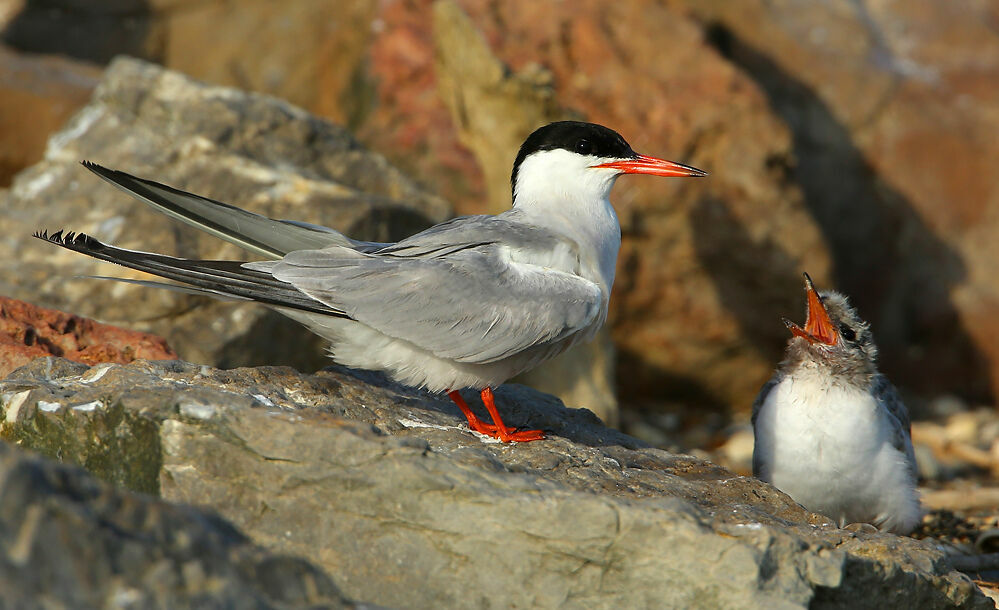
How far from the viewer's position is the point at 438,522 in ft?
9.07

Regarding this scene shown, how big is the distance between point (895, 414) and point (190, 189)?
13.1ft

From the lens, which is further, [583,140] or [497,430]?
[583,140]

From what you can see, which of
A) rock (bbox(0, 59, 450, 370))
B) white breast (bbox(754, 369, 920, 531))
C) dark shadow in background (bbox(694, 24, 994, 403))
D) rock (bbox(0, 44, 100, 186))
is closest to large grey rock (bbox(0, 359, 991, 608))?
white breast (bbox(754, 369, 920, 531))

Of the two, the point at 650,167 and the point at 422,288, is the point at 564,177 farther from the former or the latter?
the point at 422,288

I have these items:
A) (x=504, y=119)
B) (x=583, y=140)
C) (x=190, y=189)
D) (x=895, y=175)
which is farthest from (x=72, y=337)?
(x=895, y=175)

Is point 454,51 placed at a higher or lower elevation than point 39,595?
higher

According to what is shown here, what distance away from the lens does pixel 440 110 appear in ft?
26.3

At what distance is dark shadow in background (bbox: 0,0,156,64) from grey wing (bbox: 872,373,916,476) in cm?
717

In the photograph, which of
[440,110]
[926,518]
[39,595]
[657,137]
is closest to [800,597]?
[39,595]

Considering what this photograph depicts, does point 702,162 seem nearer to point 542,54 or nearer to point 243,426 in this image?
point 542,54

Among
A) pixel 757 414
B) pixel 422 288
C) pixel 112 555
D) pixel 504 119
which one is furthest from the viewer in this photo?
pixel 504 119

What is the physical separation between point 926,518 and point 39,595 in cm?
511

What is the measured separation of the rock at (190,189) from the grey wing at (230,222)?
146cm

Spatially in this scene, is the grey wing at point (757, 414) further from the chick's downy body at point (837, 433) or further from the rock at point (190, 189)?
the rock at point (190, 189)
